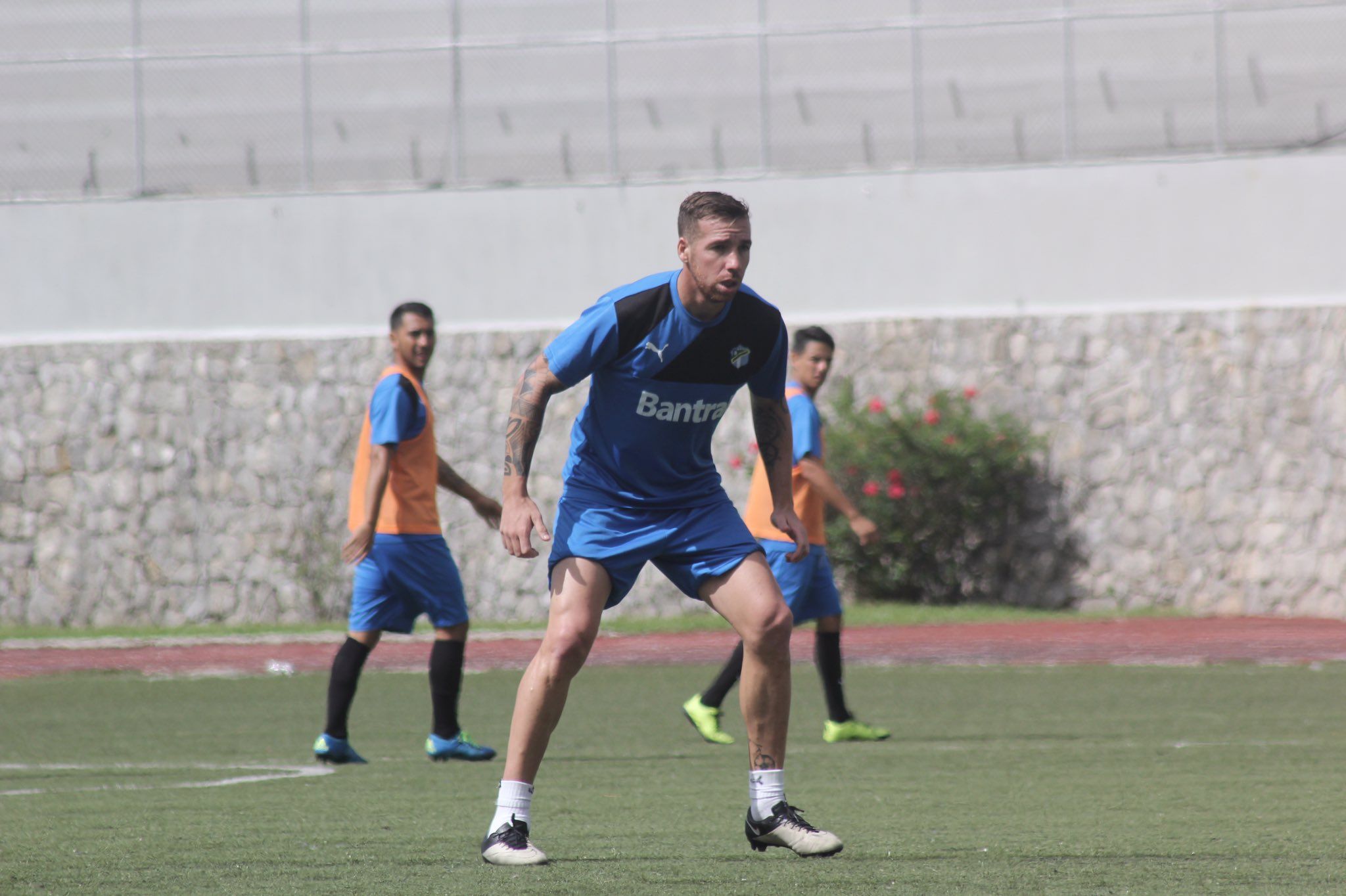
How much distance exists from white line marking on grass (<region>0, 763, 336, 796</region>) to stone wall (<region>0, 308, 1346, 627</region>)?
10019 millimetres

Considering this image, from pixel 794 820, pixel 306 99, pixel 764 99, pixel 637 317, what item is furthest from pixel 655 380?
pixel 306 99

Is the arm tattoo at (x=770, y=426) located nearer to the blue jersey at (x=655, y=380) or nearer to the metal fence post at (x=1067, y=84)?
the blue jersey at (x=655, y=380)

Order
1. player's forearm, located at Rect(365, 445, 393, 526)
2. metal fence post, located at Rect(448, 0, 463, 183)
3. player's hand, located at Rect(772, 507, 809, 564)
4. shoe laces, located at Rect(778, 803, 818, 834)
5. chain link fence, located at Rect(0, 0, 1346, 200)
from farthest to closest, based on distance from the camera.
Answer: metal fence post, located at Rect(448, 0, 463, 183), chain link fence, located at Rect(0, 0, 1346, 200), player's forearm, located at Rect(365, 445, 393, 526), player's hand, located at Rect(772, 507, 809, 564), shoe laces, located at Rect(778, 803, 818, 834)

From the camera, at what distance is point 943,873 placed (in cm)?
478

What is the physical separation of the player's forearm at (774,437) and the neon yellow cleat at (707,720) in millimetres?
3419

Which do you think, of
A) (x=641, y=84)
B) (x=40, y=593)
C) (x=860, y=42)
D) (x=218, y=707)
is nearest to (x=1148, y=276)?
(x=860, y=42)

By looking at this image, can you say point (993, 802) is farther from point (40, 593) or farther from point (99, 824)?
point (40, 593)

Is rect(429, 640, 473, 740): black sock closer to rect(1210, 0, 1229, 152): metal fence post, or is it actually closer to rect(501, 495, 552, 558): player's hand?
rect(501, 495, 552, 558): player's hand

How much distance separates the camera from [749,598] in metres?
5.12

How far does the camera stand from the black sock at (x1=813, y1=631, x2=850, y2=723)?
895cm

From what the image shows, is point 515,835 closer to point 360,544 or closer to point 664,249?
point 360,544

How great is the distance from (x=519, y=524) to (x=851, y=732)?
4.38 m

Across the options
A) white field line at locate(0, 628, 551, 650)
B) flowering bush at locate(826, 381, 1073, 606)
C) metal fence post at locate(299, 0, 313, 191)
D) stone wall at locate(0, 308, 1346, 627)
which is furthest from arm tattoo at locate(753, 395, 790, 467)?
metal fence post at locate(299, 0, 313, 191)

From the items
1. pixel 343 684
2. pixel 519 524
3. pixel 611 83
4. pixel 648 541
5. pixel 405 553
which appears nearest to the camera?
pixel 519 524
